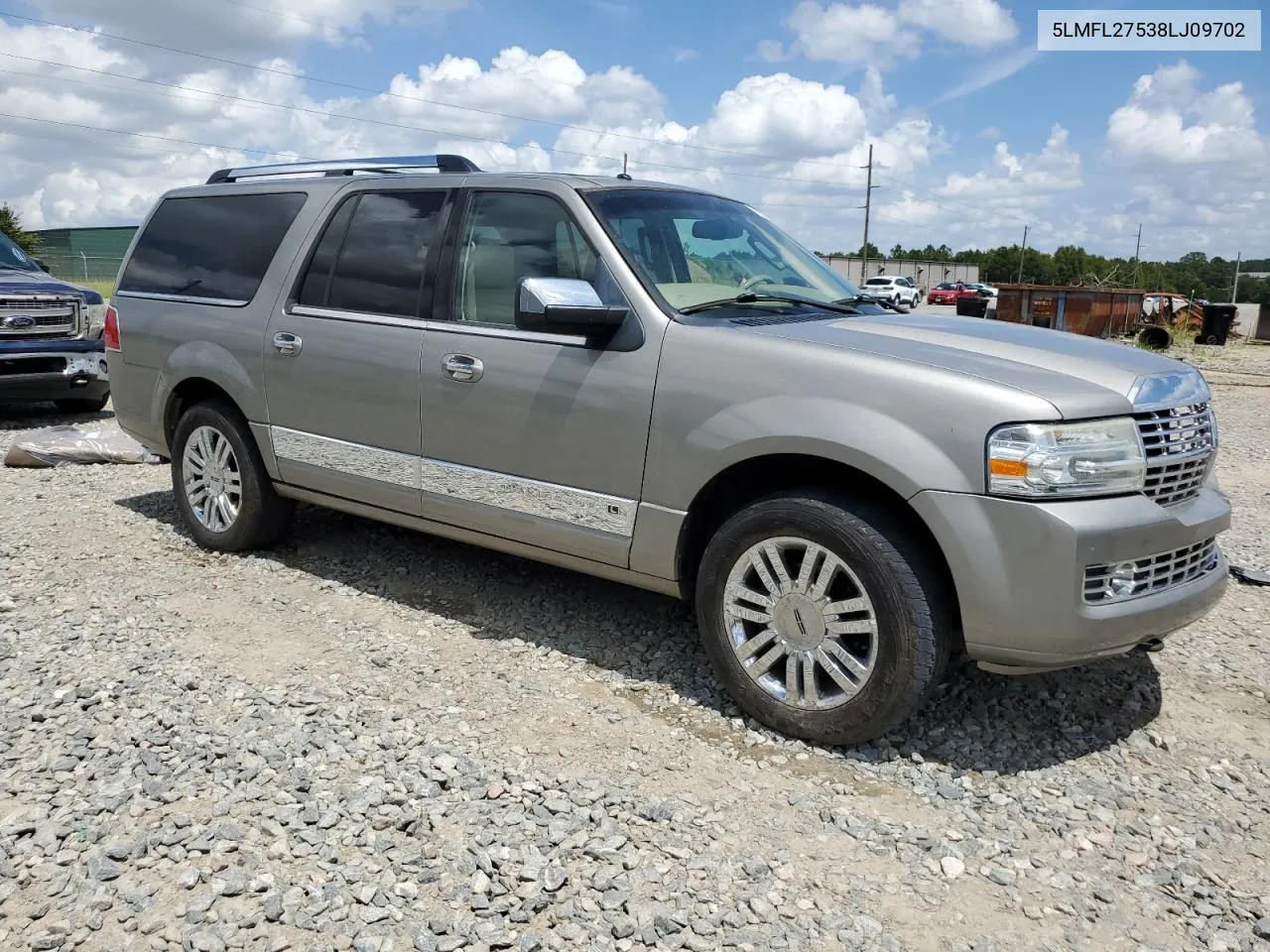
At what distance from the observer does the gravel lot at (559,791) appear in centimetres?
267

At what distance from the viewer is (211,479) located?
5.60 meters

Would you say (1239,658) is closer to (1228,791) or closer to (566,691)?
(1228,791)

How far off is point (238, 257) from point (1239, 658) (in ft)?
17.0

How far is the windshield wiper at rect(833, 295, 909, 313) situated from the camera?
4.48 m

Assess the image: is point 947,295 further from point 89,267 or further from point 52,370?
point 52,370

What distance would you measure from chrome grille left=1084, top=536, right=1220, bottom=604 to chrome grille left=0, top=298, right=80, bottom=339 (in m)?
9.42

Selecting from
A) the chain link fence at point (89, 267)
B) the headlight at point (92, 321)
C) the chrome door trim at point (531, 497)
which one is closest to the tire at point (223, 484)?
the chrome door trim at point (531, 497)

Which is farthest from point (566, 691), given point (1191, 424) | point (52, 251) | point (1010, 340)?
point (52, 251)

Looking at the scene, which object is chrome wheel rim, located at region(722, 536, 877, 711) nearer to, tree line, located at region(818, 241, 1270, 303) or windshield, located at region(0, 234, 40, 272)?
windshield, located at region(0, 234, 40, 272)

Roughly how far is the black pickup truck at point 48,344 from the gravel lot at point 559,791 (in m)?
5.08

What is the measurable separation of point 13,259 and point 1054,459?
11.0m

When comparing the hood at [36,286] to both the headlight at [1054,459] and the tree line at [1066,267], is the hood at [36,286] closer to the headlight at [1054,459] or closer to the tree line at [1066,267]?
the headlight at [1054,459]

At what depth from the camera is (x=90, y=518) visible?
6438 mm

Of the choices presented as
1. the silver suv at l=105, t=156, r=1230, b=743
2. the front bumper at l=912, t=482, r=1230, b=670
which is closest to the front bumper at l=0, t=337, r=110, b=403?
the silver suv at l=105, t=156, r=1230, b=743
